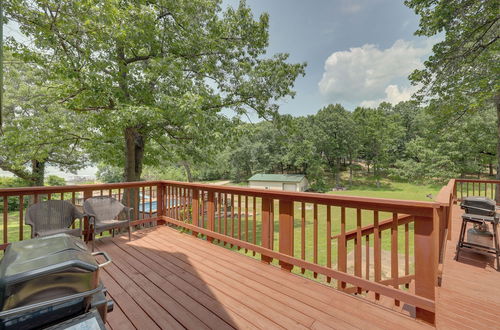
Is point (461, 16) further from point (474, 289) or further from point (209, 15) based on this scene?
point (474, 289)

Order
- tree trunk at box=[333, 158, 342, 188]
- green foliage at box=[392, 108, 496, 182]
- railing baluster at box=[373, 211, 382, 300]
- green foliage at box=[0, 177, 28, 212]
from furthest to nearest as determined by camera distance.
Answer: tree trunk at box=[333, 158, 342, 188] < green foliage at box=[392, 108, 496, 182] < green foliage at box=[0, 177, 28, 212] < railing baluster at box=[373, 211, 382, 300]

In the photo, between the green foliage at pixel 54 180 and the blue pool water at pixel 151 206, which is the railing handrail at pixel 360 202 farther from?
the green foliage at pixel 54 180

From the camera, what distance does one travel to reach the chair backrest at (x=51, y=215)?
10.2 feet

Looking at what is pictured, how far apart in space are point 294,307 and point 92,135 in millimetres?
8867

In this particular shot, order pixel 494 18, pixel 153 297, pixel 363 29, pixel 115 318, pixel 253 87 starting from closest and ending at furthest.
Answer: pixel 115 318, pixel 153 297, pixel 494 18, pixel 253 87, pixel 363 29

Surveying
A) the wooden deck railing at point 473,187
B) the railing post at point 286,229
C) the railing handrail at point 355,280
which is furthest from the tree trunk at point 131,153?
the wooden deck railing at point 473,187

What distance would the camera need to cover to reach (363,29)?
1059cm

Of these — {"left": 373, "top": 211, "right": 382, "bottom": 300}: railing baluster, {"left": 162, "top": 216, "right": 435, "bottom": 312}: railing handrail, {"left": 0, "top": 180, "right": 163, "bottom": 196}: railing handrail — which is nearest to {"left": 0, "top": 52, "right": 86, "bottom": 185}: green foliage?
{"left": 0, "top": 180, "right": 163, "bottom": 196}: railing handrail

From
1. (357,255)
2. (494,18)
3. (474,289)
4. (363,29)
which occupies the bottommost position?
(474,289)

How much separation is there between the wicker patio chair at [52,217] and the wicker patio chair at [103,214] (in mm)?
180

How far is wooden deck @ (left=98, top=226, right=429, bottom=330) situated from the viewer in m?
1.83

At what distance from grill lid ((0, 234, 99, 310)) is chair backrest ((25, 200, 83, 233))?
286 cm

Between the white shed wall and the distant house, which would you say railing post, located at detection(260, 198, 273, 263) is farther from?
the white shed wall

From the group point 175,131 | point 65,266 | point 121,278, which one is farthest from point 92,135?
point 65,266
